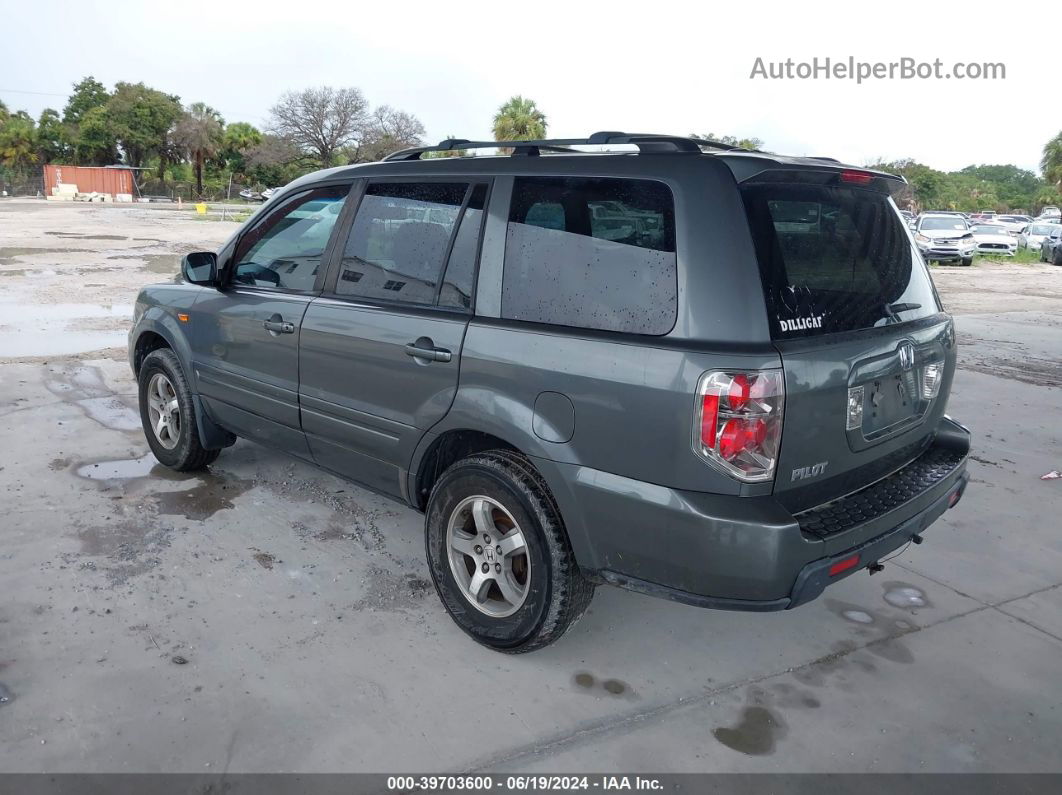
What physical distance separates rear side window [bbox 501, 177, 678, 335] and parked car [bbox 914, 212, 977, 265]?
2495cm

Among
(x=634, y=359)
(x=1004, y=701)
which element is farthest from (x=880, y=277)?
(x=1004, y=701)

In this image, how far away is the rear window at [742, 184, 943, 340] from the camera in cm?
272

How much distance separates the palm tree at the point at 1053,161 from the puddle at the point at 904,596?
71309 millimetres

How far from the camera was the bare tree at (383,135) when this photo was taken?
59.9 meters

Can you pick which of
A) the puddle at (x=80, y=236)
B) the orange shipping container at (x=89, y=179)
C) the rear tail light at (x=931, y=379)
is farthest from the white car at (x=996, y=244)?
the orange shipping container at (x=89, y=179)

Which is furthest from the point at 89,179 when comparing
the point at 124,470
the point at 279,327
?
the point at 279,327

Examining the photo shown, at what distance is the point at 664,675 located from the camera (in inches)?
128

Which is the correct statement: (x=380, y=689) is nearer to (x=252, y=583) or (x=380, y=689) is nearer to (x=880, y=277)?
(x=252, y=583)

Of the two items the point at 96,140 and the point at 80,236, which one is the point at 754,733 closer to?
the point at 80,236

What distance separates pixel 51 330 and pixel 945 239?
24.3 meters

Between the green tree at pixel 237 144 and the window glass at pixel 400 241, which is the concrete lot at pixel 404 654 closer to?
the window glass at pixel 400 241

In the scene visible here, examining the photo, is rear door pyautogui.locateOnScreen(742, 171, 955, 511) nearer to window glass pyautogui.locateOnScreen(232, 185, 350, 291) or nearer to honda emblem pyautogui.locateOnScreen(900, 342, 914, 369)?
honda emblem pyautogui.locateOnScreen(900, 342, 914, 369)

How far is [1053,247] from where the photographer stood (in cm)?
2820

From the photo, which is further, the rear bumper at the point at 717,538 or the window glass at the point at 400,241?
the window glass at the point at 400,241
